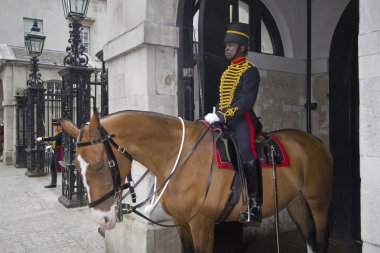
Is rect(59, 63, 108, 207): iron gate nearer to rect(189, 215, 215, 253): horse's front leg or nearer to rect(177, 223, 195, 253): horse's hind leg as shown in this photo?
rect(177, 223, 195, 253): horse's hind leg

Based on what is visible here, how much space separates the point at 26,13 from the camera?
901 inches

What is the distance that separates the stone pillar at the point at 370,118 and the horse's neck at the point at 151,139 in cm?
160

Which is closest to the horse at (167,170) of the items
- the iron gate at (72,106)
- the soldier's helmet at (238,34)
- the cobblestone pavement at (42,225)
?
the soldier's helmet at (238,34)

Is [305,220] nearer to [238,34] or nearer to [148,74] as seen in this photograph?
[238,34]

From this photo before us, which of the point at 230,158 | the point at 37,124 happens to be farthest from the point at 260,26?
the point at 37,124

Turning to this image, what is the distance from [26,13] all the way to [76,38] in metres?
17.4

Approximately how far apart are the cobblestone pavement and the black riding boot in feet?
10.5

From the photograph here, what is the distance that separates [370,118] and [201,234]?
1.76m

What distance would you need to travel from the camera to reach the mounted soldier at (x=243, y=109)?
11.3 feet

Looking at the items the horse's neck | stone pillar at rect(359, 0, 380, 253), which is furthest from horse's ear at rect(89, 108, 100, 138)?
stone pillar at rect(359, 0, 380, 253)

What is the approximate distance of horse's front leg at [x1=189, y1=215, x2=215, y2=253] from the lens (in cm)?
330

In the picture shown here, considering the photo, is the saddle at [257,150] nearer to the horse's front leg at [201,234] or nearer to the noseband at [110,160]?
the horse's front leg at [201,234]

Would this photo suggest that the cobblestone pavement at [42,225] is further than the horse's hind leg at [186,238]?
Yes

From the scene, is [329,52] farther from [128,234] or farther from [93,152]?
[93,152]
